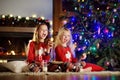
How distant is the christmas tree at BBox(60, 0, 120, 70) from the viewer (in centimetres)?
409

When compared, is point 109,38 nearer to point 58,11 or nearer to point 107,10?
point 107,10

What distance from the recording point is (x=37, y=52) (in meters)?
3.07

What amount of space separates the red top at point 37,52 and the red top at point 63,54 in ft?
0.50

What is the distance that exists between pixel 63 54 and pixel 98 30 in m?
1.19

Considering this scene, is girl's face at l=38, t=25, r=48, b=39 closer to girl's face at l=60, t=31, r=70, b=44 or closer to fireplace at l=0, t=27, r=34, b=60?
girl's face at l=60, t=31, r=70, b=44

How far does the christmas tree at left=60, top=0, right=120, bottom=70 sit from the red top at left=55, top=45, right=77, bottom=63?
935mm

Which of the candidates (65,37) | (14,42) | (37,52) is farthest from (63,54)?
(14,42)

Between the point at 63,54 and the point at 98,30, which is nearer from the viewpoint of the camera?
the point at 63,54

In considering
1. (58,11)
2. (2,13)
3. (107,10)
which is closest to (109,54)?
(107,10)

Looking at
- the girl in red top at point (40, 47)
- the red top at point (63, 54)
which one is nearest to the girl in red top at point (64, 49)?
the red top at point (63, 54)

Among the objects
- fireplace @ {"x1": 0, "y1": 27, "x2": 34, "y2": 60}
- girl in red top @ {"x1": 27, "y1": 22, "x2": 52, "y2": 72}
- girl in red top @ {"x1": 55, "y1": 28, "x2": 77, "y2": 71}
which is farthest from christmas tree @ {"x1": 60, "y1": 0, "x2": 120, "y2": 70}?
girl in red top @ {"x1": 27, "y1": 22, "x2": 52, "y2": 72}

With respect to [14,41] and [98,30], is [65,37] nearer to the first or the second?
[98,30]

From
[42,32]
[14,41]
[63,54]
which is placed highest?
[42,32]

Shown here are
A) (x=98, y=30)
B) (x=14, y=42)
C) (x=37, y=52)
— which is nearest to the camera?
A: (x=37, y=52)
